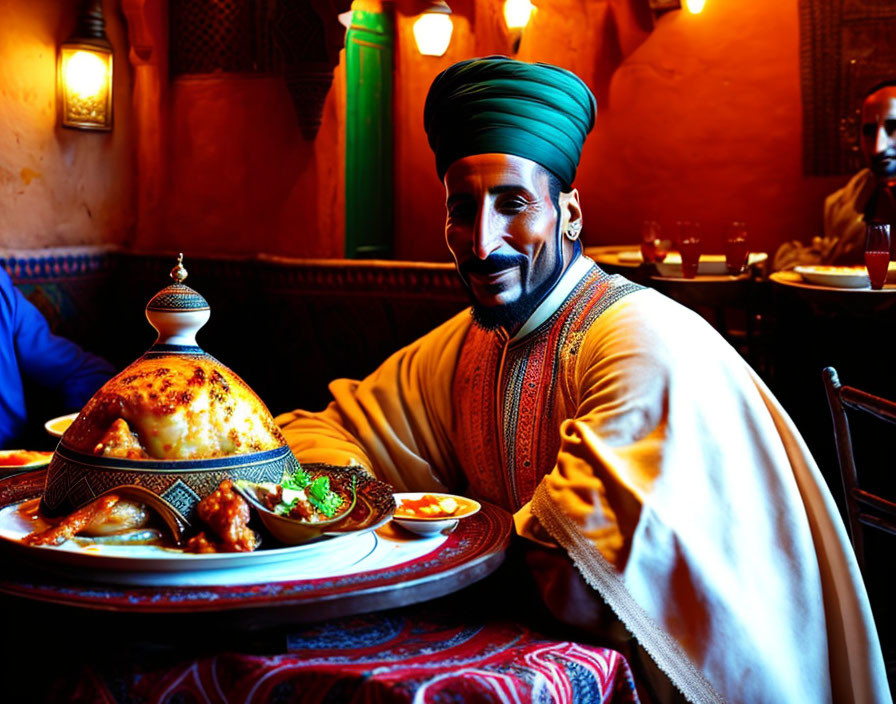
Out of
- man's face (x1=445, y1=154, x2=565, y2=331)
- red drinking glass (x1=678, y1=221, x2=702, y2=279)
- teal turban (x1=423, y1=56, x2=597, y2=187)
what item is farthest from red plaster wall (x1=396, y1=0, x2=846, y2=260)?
man's face (x1=445, y1=154, x2=565, y2=331)

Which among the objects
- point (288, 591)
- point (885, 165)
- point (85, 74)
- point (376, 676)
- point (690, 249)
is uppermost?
point (85, 74)

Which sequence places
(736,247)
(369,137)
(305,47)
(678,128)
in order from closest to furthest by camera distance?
1. (305,47)
2. (736,247)
3. (369,137)
4. (678,128)

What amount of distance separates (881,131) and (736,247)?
149 centimetres

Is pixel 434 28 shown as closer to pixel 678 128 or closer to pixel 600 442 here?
pixel 678 128

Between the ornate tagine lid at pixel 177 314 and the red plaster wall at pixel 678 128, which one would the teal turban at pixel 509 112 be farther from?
→ the red plaster wall at pixel 678 128

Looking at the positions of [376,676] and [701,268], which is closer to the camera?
[376,676]

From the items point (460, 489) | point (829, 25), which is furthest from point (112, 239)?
point (829, 25)

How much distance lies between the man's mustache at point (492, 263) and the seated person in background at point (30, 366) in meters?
2.06

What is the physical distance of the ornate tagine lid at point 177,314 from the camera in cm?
185

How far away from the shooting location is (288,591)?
159 centimetres

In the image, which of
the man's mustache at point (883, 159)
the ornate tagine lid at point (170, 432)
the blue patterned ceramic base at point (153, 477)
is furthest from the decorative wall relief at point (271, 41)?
the blue patterned ceramic base at point (153, 477)

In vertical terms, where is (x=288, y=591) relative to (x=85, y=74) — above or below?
below

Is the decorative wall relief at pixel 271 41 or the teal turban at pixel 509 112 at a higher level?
the decorative wall relief at pixel 271 41

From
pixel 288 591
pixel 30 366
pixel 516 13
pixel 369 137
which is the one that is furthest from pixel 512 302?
pixel 369 137
